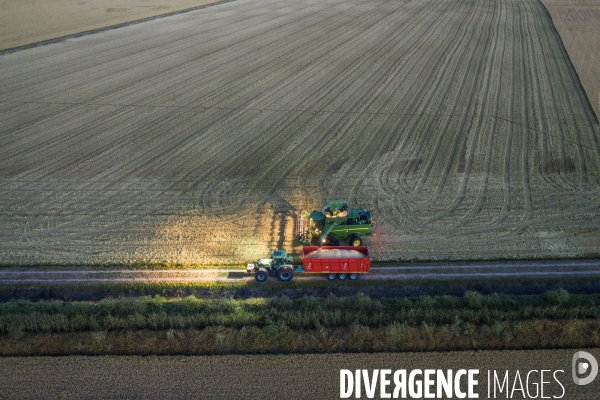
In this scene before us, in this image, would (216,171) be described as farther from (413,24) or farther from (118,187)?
(413,24)

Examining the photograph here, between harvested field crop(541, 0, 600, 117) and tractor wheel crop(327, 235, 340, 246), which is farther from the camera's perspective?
harvested field crop(541, 0, 600, 117)

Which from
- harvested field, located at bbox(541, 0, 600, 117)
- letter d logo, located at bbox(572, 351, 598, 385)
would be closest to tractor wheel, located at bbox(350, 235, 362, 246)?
letter d logo, located at bbox(572, 351, 598, 385)

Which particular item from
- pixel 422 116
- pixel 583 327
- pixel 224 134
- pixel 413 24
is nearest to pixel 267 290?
pixel 583 327

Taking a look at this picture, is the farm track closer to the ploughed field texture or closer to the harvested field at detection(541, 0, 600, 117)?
the ploughed field texture

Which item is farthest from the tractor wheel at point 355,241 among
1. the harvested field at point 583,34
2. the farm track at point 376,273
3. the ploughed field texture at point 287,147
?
the harvested field at point 583,34

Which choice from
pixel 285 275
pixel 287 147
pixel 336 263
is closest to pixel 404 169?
pixel 287 147
